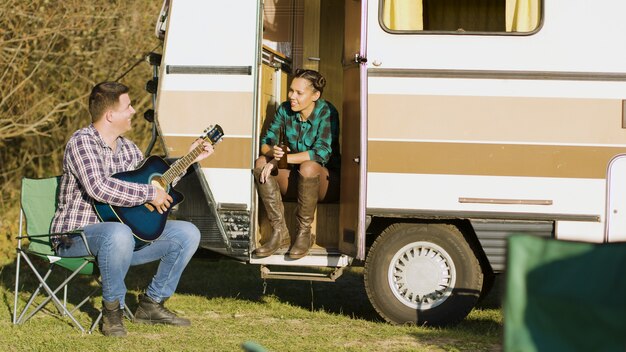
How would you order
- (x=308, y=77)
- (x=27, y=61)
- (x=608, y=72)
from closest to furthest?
(x=608, y=72), (x=308, y=77), (x=27, y=61)

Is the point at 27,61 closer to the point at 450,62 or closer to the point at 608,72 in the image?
the point at 450,62

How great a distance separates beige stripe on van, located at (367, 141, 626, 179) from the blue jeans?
1.31 m

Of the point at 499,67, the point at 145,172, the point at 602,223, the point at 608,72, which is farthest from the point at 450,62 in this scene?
the point at 145,172

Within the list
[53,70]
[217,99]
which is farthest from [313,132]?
[53,70]

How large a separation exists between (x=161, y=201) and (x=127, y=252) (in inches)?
15.8

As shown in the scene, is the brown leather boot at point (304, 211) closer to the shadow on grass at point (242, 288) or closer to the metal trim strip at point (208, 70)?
the shadow on grass at point (242, 288)

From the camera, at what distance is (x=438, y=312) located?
6938 mm

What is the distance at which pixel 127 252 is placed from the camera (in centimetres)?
644

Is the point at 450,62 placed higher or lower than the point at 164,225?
higher

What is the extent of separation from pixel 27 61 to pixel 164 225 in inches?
179

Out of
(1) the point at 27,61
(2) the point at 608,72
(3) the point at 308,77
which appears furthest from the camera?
(1) the point at 27,61

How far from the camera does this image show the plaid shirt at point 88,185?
641 cm

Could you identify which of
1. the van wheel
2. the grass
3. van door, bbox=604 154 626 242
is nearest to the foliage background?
the grass

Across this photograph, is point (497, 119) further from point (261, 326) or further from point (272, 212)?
point (261, 326)
